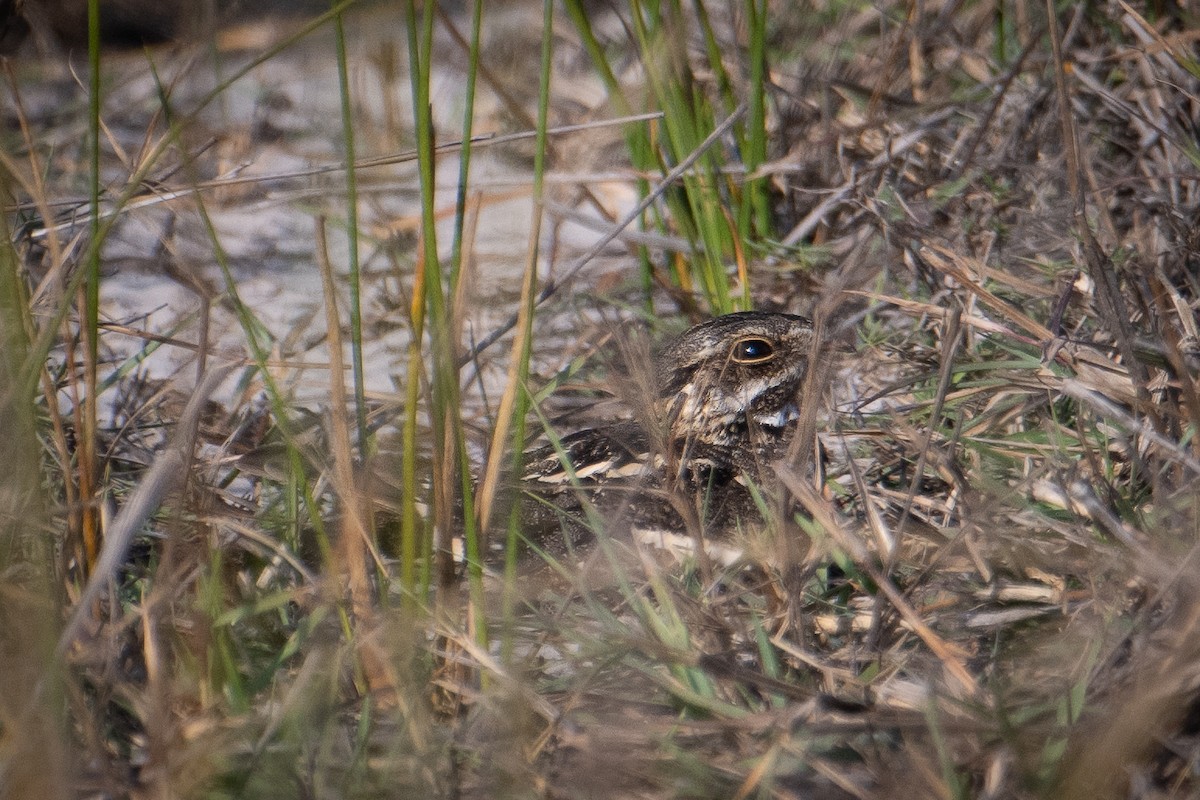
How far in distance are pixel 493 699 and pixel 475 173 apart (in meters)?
2.75

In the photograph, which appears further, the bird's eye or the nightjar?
the bird's eye

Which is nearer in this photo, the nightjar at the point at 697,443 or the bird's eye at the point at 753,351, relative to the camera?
the nightjar at the point at 697,443

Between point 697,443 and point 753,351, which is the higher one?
point 753,351

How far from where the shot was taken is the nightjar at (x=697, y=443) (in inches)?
94.7

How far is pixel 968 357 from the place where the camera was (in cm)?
267

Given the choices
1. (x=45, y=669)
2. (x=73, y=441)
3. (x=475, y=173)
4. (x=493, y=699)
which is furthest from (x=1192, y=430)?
(x=475, y=173)

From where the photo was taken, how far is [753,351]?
2777 millimetres

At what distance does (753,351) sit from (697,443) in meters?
0.26

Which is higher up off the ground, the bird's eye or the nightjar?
the bird's eye

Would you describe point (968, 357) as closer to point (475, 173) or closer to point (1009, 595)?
point (1009, 595)

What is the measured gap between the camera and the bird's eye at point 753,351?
2765 millimetres

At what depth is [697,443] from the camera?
9.30 ft

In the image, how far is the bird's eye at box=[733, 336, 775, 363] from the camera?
9.07 ft

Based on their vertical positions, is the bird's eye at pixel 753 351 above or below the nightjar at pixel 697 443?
above
